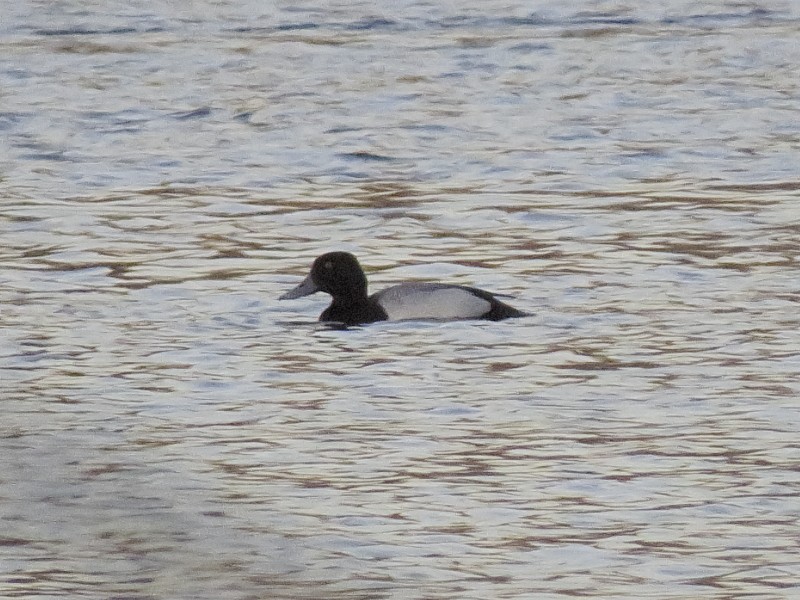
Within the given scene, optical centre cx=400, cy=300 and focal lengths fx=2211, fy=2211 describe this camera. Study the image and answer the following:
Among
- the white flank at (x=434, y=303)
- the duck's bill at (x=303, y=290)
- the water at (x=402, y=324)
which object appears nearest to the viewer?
the water at (x=402, y=324)

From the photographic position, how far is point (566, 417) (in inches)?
315

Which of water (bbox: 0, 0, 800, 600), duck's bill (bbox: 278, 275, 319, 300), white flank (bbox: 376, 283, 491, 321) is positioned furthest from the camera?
duck's bill (bbox: 278, 275, 319, 300)

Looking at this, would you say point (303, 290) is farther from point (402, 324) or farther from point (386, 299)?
point (402, 324)

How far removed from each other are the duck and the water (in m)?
0.11

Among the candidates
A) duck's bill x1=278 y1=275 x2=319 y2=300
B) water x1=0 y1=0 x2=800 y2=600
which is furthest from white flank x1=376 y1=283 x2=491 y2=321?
duck's bill x1=278 y1=275 x2=319 y2=300

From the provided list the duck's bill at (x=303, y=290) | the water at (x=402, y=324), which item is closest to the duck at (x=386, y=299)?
the duck's bill at (x=303, y=290)

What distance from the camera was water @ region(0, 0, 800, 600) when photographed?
20.9 feet

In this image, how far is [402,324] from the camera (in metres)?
10.2

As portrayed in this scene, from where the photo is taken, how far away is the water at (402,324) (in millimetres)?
6371

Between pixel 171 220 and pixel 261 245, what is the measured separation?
0.88 metres

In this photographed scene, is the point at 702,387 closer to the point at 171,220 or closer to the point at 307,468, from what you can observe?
the point at 307,468

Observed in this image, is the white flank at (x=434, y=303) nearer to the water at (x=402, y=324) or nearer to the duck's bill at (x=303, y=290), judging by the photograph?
the water at (x=402, y=324)

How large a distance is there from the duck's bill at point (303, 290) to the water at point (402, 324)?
87 mm

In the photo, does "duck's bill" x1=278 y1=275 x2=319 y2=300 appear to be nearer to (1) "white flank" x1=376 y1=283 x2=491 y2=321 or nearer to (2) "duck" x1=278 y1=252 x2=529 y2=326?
(2) "duck" x1=278 y1=252 x2=529 y2=326
